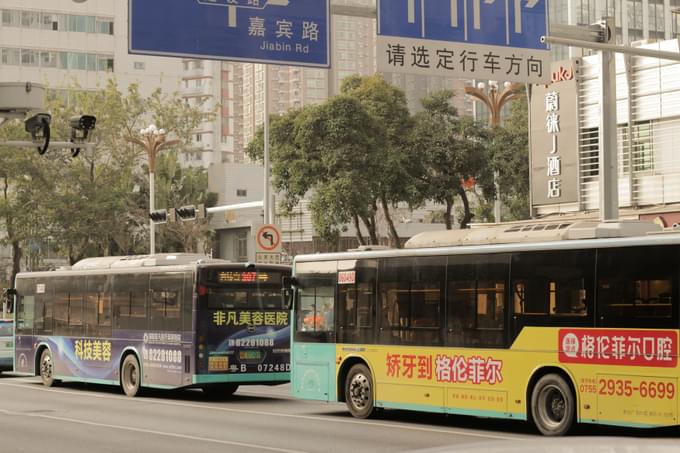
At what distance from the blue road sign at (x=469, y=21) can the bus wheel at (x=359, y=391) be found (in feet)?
16.7

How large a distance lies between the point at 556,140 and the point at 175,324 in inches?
687

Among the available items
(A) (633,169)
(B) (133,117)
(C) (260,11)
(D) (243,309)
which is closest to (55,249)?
(B) (133,117)

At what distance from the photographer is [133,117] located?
5703 cm

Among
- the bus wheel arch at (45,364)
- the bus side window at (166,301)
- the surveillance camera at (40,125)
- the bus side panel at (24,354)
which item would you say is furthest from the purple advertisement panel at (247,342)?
the bus side panel at (24,354)

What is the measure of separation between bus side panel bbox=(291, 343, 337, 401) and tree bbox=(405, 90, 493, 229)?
26.2 meters

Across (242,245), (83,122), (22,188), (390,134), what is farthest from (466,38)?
(242,245)

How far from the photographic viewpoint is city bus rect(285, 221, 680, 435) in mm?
14344

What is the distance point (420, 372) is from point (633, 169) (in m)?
19.5

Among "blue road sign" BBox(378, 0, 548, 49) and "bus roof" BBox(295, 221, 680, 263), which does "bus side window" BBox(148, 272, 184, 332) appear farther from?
"blue road sign" BBox(378, 0, 548, 49)

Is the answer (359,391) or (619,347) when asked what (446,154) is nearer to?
(359,391)

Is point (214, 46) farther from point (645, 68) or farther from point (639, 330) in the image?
point (645, 68)

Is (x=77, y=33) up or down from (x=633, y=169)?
up

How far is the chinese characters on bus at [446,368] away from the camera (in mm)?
16367

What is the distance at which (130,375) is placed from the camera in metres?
24.9
